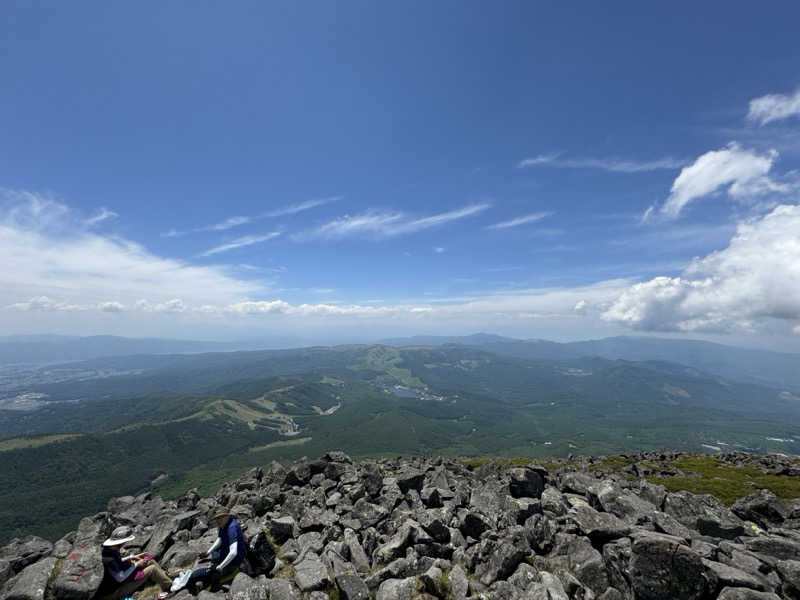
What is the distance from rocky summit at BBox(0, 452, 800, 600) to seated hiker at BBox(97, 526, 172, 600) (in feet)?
1.63

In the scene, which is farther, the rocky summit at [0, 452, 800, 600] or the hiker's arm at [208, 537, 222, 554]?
the hiker's arm at [208, 537, 222, 554]

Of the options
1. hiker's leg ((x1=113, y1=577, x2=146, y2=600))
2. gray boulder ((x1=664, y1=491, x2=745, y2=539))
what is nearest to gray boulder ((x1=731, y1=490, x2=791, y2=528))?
gray boulder ((x1=664, y1=491, x2=745, y2=539))

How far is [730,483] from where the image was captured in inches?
1550

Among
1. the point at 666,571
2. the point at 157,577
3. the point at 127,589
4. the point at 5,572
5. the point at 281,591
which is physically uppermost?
the point at 666,571

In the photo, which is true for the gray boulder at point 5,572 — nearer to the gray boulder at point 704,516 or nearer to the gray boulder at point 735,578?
the gray boulder at point 735,578

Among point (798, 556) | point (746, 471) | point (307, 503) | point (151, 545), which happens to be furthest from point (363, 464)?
point (746, 471)

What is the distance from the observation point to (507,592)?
1345 cm

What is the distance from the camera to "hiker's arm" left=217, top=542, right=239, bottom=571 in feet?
53.4

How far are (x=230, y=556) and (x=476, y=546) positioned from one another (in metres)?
12.4

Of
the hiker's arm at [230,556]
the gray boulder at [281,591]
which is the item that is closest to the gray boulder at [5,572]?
the hiker's arm at [230,556]

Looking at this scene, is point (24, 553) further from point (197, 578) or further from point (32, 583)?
point (197, 578)

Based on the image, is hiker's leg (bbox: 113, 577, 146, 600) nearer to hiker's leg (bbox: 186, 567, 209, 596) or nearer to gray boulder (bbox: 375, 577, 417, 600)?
hiker's leg (bbox: 186, 567, 209, 596)

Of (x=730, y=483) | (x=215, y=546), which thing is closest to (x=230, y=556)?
(x=215, y=546)

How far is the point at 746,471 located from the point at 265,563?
66736 mm
